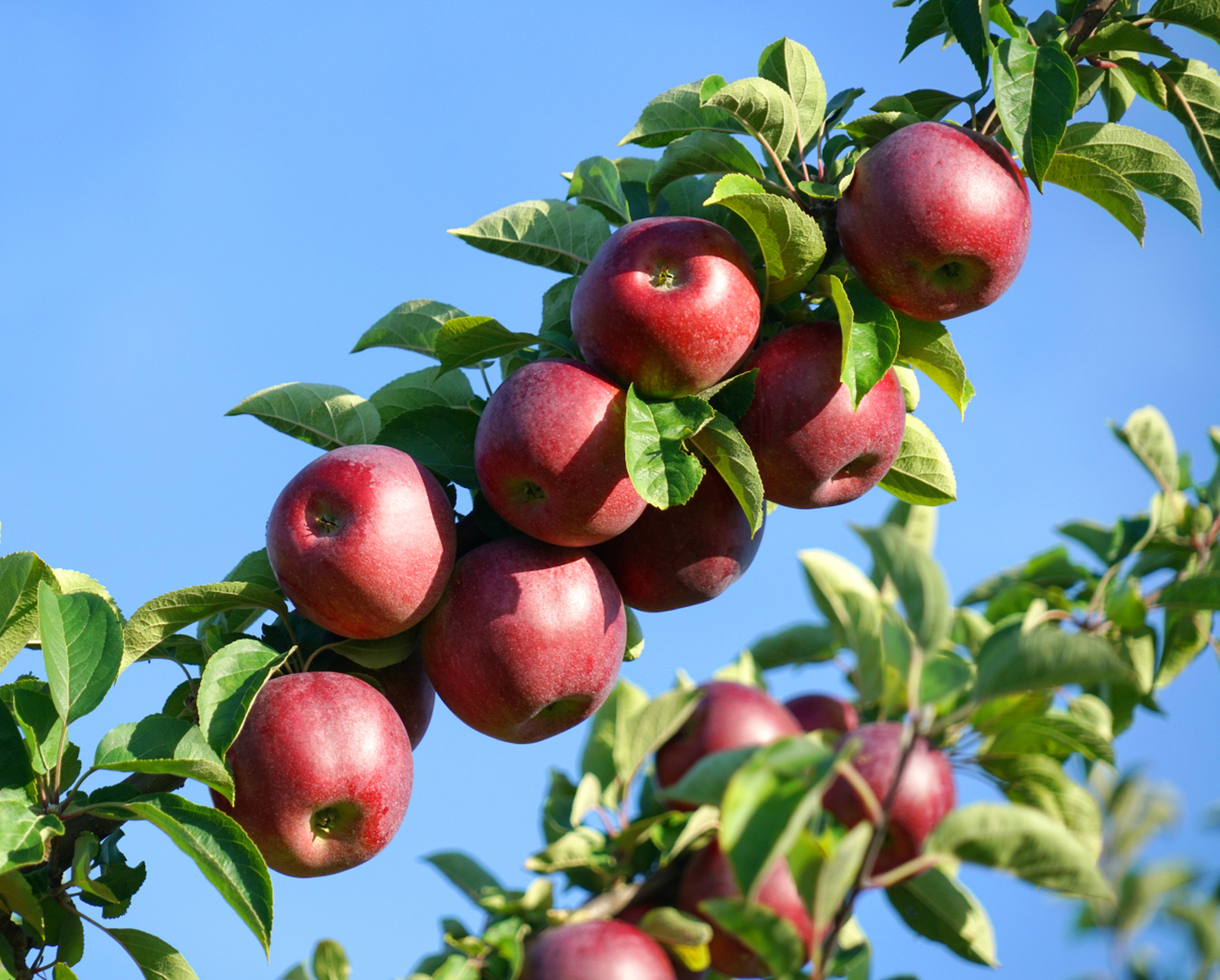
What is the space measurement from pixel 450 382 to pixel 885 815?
5.43 ft

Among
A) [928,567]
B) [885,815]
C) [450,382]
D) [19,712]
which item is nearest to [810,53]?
[450,382]

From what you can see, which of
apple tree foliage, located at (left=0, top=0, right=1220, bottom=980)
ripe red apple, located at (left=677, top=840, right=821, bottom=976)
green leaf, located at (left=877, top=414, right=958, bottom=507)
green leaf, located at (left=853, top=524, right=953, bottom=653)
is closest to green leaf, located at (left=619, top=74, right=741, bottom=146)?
apple tree foliage, located at (left=0, top=0, right=1220, bottom=980)

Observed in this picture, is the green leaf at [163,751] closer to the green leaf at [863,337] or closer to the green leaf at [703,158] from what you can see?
the green leaf at [863,337]

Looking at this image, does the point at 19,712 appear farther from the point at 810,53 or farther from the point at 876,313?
the point at 810,53

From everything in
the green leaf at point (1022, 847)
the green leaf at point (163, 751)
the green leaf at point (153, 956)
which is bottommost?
the green leaf at point (153, 956)

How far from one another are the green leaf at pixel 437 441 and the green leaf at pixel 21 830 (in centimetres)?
94

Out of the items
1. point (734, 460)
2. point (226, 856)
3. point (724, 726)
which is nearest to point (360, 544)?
point (226, 856)

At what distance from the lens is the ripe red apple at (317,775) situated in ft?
6.77

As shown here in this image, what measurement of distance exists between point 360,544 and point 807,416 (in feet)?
2.89

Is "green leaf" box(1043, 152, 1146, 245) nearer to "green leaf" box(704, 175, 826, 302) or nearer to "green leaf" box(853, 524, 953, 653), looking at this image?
"green leaf" box(704, 175, 826, 302)

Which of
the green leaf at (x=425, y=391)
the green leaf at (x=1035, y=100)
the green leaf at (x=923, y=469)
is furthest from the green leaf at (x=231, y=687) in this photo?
the green leaf at (x=1035, y=100)

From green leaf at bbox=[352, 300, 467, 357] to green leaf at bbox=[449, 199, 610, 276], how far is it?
22cm

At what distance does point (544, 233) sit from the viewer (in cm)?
246

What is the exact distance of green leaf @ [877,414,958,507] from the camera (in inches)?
98.7
